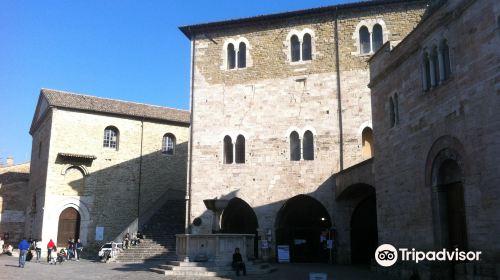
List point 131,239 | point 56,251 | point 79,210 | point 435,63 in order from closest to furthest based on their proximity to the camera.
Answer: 1. point 435,63
2. point 56,251
3. point 131,239
4. point 79,210

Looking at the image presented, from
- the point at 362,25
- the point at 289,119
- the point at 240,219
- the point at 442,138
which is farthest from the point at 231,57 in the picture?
the point at 442,138

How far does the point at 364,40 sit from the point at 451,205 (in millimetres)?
13092

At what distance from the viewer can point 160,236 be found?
27.0m

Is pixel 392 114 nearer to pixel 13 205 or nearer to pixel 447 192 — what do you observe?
pixel 447 192

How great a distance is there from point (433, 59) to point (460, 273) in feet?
18.9

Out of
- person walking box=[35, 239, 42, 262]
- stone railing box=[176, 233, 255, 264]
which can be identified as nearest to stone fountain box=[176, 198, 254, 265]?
stone railing box=[176, 233, 255, 264]

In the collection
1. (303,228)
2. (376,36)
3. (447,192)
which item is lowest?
(303,228)

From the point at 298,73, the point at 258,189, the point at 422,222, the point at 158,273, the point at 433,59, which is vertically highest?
the point at 298,73

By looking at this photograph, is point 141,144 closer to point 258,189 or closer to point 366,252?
point 258,189

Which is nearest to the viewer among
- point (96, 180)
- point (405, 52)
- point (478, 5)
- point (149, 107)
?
point (478, 5)

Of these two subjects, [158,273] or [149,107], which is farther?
[149,107]

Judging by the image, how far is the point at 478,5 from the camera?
11203mm

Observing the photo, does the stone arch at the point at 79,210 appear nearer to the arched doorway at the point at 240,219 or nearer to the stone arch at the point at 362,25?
the arched doorway at the point at 240,219

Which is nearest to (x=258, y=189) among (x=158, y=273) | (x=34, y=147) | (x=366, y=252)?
(x=366, y=252)
